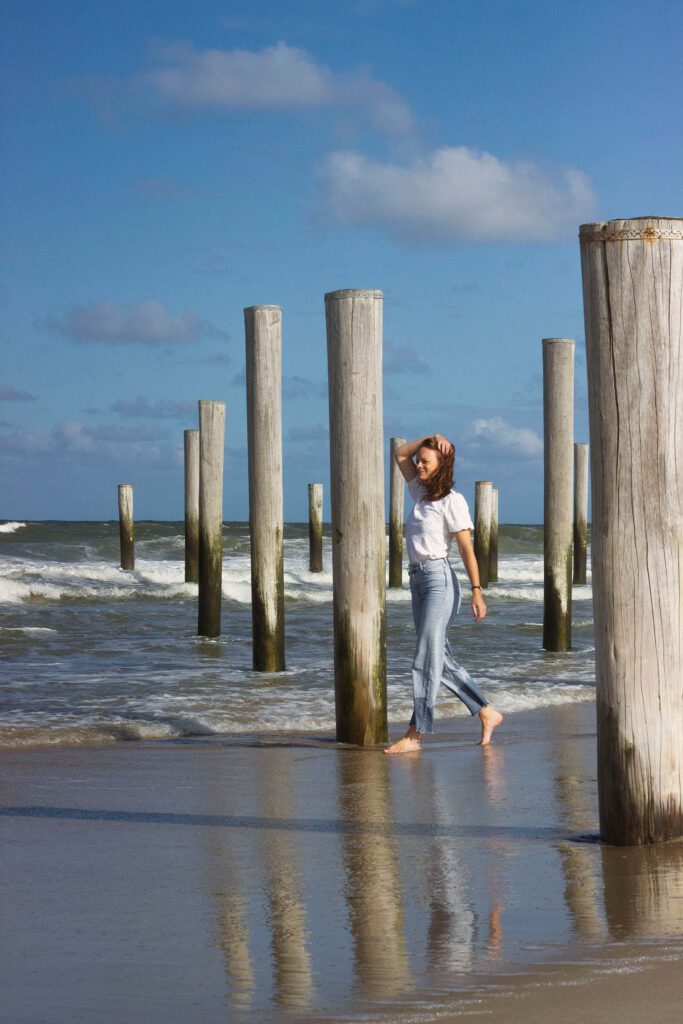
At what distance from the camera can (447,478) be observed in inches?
226

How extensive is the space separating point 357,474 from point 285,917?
3136 mm

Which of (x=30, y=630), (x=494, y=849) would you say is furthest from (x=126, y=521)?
(x=494, y=849)

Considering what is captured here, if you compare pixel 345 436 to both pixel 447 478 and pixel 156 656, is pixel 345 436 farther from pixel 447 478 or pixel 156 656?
pixel 156 656

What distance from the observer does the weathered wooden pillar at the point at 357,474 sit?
19.8ft

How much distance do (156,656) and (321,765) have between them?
6.03 m

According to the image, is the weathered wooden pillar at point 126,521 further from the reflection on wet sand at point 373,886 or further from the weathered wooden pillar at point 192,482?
the reflection on wet sand at point 373,886

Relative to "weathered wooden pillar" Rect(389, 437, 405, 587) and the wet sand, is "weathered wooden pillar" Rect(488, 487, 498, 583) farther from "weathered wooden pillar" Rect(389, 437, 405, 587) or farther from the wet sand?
the wet sand

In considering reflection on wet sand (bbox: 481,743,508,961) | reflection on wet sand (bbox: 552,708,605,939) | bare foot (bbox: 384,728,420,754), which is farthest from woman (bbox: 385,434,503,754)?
reflection on wet sand (bbox: 552,708,605,939)

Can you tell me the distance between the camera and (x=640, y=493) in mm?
3629

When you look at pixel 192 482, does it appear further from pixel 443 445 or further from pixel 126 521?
pixel 443 445

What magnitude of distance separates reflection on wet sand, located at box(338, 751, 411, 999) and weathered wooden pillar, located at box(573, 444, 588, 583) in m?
17.4

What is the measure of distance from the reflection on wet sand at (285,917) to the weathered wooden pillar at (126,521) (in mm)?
19788

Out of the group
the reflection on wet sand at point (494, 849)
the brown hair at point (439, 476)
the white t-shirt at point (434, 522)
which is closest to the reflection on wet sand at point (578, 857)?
the reflection on wet sand at point (494, 849)

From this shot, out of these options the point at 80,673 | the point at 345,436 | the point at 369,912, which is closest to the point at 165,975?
the point at 369,912
